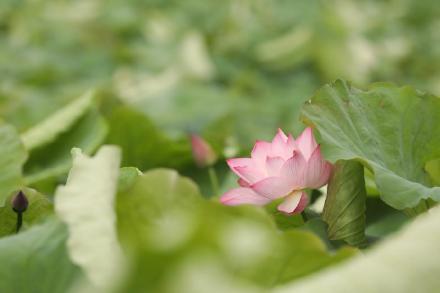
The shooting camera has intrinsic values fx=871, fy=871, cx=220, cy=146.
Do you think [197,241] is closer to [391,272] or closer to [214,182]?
[391,272]

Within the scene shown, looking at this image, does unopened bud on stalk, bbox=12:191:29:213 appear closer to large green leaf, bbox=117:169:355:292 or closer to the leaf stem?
the leaf stem

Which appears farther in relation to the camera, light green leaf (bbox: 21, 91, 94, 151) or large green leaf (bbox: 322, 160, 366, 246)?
light green leaf (bbox: 21, 91, 94, 151)

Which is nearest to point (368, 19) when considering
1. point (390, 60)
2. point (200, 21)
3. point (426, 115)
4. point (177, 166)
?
point (390, 60)

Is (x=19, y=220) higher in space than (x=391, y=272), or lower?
lower

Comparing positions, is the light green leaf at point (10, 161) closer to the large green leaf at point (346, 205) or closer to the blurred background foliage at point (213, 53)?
the large green leaf at point (346, 205)

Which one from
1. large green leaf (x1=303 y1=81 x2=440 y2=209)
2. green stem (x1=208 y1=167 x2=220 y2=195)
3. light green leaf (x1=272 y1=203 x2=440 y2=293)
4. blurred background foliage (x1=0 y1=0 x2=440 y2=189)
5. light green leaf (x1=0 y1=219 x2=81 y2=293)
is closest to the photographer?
light green leaf (x1=272 y1=203 x2=440 y2=293)

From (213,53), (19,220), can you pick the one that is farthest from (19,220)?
(213,53)

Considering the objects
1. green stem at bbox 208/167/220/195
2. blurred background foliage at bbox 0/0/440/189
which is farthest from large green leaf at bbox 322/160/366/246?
blurred background foliage at bbox 0/0/440/189
